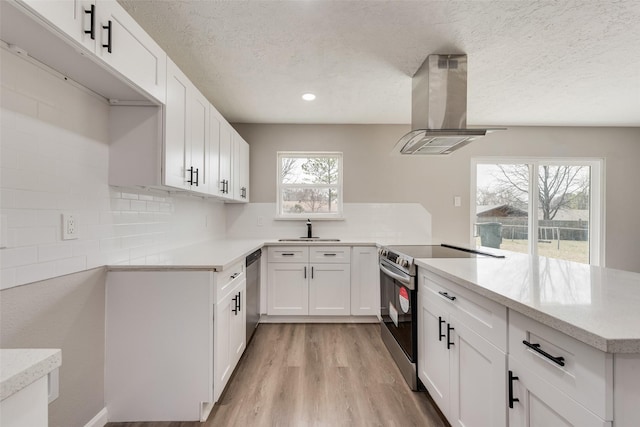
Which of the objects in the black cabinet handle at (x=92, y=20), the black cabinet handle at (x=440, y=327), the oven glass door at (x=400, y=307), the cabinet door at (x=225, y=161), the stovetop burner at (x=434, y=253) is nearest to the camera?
the black cabinet handle at (x=92, y=20)

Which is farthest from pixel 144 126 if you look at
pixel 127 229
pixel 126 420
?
pixel 126 420

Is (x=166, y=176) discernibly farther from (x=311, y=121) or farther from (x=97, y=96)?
(x=311, y=121)

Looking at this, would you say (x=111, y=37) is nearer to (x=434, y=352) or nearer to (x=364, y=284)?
(x=434, y=352)

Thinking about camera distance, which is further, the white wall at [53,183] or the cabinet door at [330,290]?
the cabinet door at [330,290]

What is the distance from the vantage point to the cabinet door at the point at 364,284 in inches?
124

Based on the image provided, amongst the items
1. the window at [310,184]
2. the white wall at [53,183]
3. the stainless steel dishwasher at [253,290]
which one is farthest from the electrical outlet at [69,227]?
the window at [310,184]

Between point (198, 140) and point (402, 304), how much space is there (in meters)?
1.93

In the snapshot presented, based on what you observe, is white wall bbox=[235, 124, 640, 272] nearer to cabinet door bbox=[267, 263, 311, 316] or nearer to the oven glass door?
cabinet door bbox=[267, 263, 311, 316]

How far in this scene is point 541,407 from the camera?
909mm

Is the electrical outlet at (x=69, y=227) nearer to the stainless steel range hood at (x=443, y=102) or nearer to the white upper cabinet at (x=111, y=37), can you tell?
the white upper cabinet at (x=111, y=37)

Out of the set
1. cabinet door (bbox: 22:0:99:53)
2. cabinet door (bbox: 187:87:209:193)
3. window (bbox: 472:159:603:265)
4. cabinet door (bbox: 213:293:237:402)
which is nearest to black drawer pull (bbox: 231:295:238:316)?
cabinet door (bbox: 213:293:237:402)

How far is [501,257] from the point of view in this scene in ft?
6.28

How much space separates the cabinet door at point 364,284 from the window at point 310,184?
2.80 ft

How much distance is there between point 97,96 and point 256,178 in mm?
2261
